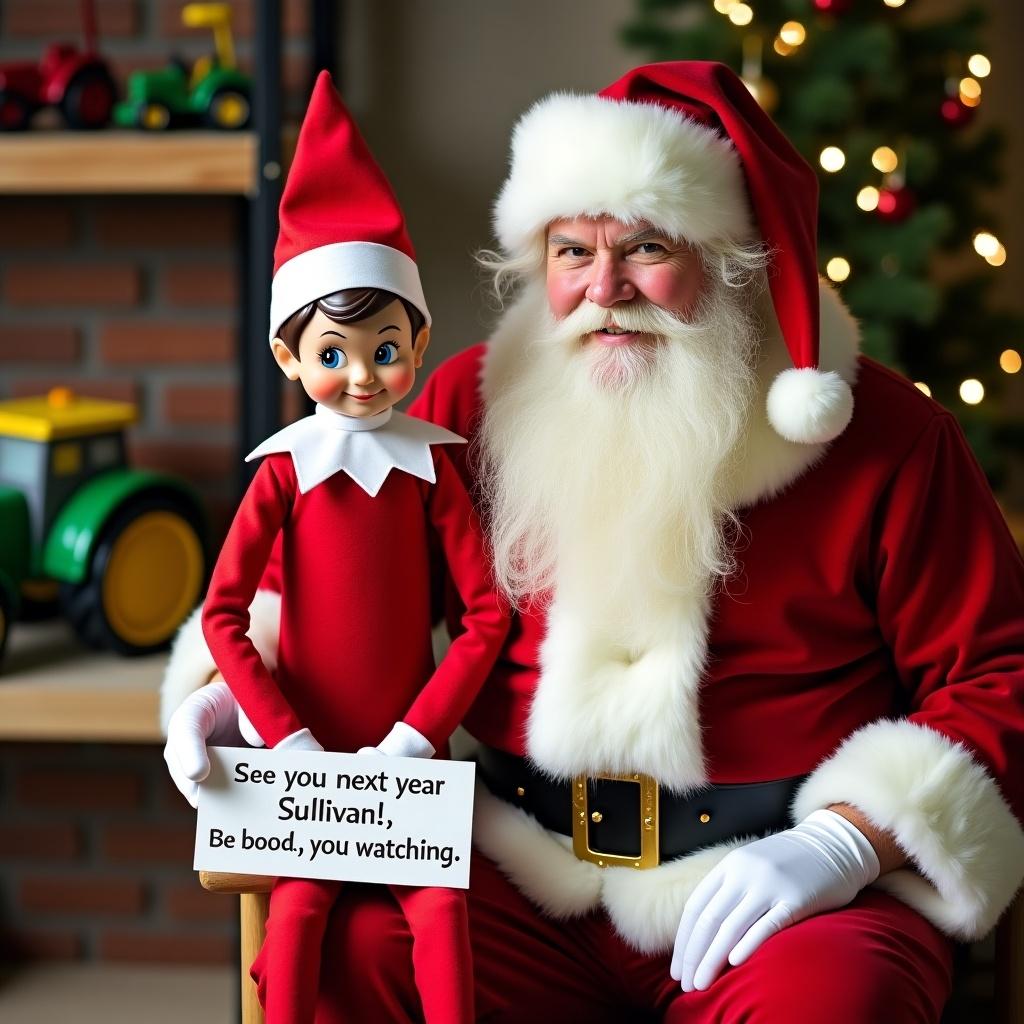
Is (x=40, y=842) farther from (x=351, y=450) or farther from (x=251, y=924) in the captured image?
(x=351, y=450)

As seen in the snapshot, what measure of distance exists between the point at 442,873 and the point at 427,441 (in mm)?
408

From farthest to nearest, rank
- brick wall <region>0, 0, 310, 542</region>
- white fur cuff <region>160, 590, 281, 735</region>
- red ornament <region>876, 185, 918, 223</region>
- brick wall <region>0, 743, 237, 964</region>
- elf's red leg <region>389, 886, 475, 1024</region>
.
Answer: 1. brick wall <region>0, 743, 237, 964</region>
2. brick wall <region>0, 0, 310, 542</region>
3. red ornament <region>876, 185, 918, 223</region>
4. white fur cuff <region>160, 590, 281, 735</region>
5. elf's red leg <region>389, 886, 475, 1024</region>

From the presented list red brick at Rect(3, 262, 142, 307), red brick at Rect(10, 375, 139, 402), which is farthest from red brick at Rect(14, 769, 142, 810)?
red brick at Rect(3, 262, 142, 307)

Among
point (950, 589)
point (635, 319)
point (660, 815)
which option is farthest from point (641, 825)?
point (635, 319)

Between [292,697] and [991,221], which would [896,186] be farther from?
[292,697]

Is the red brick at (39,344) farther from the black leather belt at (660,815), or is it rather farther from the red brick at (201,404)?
the black leather belt at (660,815)

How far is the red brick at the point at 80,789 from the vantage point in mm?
2242

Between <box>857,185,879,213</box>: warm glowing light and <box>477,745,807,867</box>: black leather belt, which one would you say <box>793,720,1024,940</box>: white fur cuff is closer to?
<box>477,745,807,867</box>: black leather belt

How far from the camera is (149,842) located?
88.7 inches

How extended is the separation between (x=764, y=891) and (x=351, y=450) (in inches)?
21.7

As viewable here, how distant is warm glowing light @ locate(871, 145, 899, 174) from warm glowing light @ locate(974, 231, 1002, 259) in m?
0.20

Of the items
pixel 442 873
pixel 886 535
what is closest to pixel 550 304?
pixel 886 535

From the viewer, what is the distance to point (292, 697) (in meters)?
1.24

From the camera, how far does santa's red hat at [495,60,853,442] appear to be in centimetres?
123
